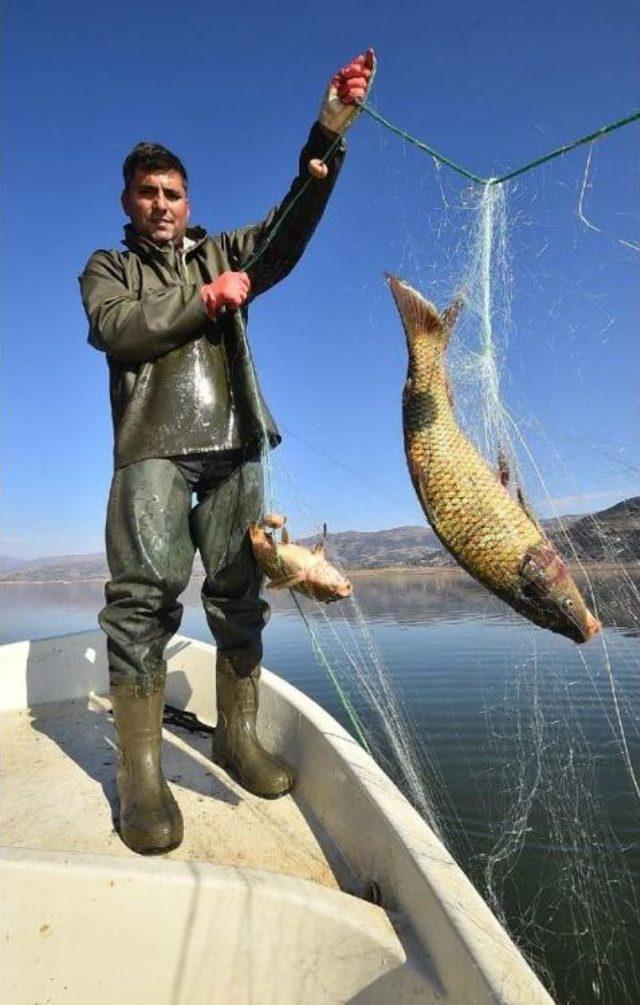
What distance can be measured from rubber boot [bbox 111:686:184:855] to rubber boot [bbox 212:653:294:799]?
0.54 meters

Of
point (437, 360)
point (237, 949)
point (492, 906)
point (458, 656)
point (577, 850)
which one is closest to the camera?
point (237, 949)

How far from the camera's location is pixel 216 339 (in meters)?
3.54

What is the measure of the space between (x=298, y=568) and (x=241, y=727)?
42.4 inches

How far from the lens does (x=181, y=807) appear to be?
327cm

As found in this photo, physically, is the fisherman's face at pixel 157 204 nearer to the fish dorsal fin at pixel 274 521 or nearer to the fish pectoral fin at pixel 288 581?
the fish dorsal fin at pixel 274 521

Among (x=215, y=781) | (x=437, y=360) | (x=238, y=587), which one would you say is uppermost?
(x=437, y=360)

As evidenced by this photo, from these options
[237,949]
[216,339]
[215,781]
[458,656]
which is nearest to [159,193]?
[216,339]

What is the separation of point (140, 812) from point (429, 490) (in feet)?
6.24

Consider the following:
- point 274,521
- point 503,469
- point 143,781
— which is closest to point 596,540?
point 503,469

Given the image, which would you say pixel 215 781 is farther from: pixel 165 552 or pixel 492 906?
pixel 492 906

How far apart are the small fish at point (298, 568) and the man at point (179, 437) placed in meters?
0.29

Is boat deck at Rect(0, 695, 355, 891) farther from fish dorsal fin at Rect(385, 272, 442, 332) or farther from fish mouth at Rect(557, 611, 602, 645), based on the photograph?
fish dorsal fin at Rect(385, 272, 442, 332)

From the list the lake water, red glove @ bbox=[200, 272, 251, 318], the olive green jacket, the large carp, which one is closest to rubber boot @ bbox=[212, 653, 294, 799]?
the lake water

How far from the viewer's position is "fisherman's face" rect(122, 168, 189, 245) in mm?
3469
